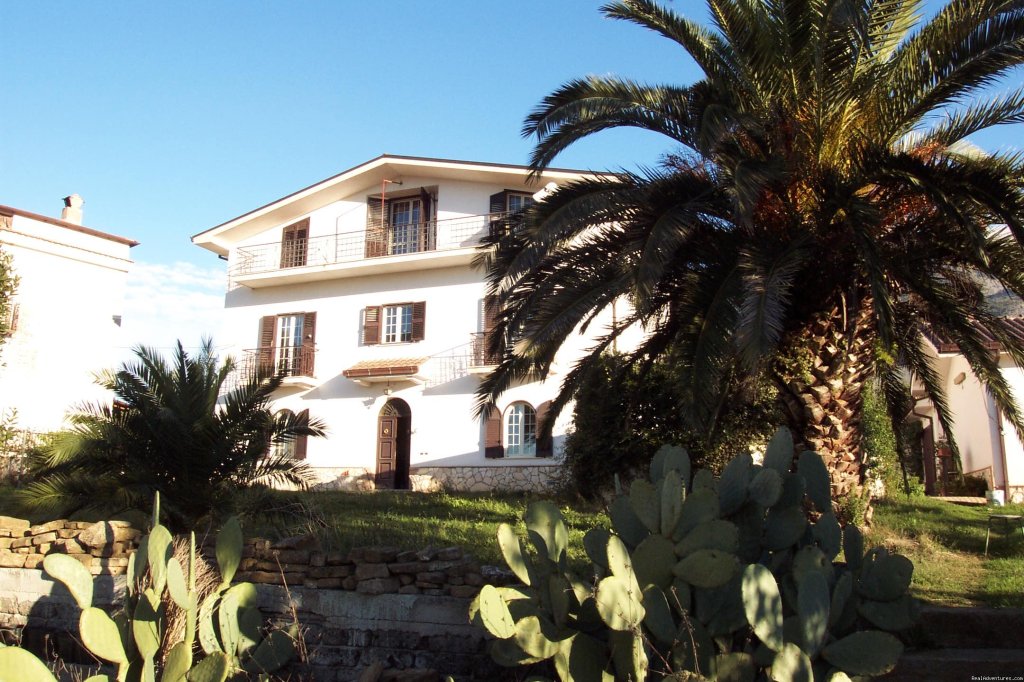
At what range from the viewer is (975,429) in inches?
787

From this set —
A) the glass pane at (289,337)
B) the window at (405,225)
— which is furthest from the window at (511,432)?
the glass pane at (289,337)

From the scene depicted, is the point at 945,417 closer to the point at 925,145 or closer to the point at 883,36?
the point at 925,145

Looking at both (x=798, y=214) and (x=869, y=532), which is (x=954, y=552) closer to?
(x=869, y=532)

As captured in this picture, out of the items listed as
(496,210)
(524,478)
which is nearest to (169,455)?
(524,478)

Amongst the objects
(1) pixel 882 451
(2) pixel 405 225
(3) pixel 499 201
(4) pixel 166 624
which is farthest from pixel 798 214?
A: (2) pixel 405 225

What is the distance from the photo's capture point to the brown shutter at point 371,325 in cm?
2511

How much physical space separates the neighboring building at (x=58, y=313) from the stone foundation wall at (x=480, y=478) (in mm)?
10512

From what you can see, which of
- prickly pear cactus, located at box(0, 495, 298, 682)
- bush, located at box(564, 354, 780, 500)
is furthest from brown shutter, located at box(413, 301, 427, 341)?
prickly pear cactus, located at box(0, 495, 298, 682)

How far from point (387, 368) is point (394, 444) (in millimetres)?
2310

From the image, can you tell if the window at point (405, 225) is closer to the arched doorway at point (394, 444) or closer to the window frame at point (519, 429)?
the arched doorway at point (394, 444)

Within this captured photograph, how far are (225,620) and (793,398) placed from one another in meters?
6.58

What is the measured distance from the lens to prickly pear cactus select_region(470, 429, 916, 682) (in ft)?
17.2

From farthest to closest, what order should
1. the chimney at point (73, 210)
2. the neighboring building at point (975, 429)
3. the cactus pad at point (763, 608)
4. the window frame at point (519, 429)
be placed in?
the chimney at point (73, 210)
the window frame at point (519, 429)
the neighboring building at point (975, 429)
the cactus pad at point (763, 608)

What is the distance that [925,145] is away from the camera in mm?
9617
